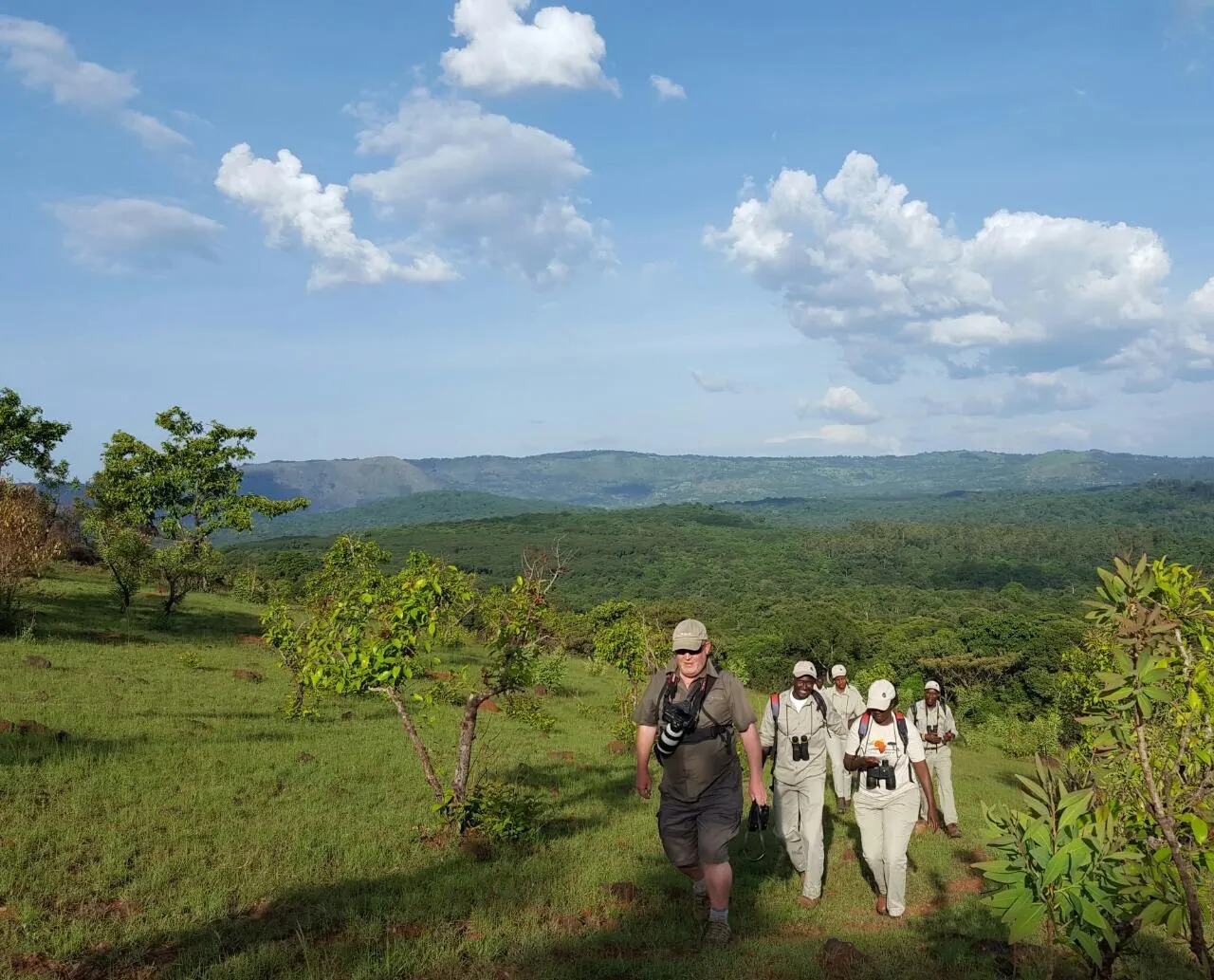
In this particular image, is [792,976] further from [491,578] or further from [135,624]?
[491,578]

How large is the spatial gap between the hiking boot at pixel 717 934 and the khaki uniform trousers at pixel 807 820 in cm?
186

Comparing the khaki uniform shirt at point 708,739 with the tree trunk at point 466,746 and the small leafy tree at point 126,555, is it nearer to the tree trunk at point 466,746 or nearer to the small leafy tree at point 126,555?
the tree trunk at point 466,746

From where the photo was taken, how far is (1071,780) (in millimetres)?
5645

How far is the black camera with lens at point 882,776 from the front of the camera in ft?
24.4

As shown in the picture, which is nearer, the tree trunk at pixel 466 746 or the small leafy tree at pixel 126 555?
Answer: the tree trunk at pixel 466 746

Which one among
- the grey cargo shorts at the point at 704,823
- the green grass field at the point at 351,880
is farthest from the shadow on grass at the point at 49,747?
the grey cargo shorts at the point at 704,823

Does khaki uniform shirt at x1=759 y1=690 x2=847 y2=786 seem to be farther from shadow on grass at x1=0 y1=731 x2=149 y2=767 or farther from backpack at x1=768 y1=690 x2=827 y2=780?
shadow on grass at x1=0 y1=731 x2=149 y2=767

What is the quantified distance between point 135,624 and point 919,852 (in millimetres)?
26721

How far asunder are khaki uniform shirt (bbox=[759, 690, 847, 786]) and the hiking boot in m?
2.09

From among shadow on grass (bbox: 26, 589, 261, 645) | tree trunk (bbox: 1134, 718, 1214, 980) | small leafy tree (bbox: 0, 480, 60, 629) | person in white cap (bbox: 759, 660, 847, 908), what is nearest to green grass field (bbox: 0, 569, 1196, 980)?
person in white cap (bbox: 759, 660, 847, 908)

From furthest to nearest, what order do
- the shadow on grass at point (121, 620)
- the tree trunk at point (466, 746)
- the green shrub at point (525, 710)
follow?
the shadow on grass at point (121, 620), the green shrub at point (525, 710), the tree trunk at point (466, 746)

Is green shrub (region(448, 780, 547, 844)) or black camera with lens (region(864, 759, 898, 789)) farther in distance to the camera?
green shrub (region(448, 780, 547, 844))

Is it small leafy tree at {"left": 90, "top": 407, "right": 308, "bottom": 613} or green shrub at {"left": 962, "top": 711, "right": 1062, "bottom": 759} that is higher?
small leafy tree at {"left": 90, "top": 407, "right": 308, "bottom": 613}

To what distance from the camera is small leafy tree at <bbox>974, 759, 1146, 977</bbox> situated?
12.3 feet
